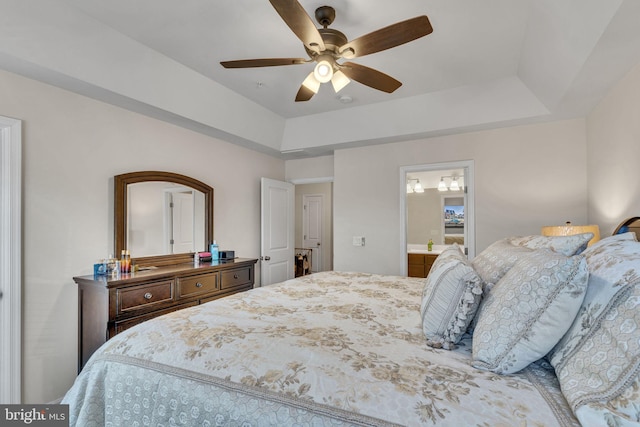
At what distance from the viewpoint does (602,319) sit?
905 mm

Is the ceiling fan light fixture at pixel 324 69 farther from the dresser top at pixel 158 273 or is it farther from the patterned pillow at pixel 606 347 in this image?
the dresser top at pixel 158 273

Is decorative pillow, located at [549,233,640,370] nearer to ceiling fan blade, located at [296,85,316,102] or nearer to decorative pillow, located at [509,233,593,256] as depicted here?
decorative pillow, located at [509,233,593,256]

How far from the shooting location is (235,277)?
3422 mm

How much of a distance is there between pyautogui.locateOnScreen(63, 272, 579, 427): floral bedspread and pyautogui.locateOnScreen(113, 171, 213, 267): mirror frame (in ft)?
5.31

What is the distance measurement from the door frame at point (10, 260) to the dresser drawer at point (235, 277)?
1530 millimetres

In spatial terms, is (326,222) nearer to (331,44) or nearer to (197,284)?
(197,284)

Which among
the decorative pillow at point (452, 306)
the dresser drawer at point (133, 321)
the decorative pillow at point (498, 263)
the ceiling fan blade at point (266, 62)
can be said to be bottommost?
the dresser drawer at point (133, 321)

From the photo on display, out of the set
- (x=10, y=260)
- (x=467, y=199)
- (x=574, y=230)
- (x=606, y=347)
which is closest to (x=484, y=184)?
(x=467, y=199)

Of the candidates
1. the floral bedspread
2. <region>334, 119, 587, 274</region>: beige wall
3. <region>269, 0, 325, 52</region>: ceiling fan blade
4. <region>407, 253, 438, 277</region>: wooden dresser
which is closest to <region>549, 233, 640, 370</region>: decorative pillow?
the floral bedspread

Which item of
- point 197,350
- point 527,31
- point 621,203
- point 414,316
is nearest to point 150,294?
point 197,350

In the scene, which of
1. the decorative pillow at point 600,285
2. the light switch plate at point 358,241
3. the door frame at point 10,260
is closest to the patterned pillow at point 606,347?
the decorative pillow at point 600,285

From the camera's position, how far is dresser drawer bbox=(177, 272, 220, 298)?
2.84 metres

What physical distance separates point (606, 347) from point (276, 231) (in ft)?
13.3

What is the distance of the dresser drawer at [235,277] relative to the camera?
328cm
